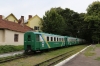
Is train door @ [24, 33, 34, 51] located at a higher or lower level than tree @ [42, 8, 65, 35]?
lower

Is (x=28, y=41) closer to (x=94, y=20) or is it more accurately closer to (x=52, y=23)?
(x=52, y=23)

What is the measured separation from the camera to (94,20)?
66.3 meters

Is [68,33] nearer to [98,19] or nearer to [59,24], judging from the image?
[98,19]

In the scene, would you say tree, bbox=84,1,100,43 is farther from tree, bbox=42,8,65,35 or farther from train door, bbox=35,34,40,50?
train door, bbox=35,34,40,50

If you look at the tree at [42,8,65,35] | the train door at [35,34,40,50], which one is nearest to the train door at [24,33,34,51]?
the train door at [35,34,40,50]

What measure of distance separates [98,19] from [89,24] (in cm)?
363

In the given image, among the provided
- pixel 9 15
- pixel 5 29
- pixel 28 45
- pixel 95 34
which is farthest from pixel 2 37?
pixel 95 34

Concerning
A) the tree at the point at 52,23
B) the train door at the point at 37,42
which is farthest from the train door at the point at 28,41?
the tree at the point at 52,23

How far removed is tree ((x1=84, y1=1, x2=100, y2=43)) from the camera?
65.9 meters

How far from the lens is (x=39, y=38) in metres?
24.0

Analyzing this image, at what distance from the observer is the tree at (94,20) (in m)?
65.9

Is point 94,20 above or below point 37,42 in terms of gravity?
above

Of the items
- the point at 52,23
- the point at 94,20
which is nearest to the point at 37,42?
the point at 52,23

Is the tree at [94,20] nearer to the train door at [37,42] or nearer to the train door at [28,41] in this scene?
the train door at [37,42]
